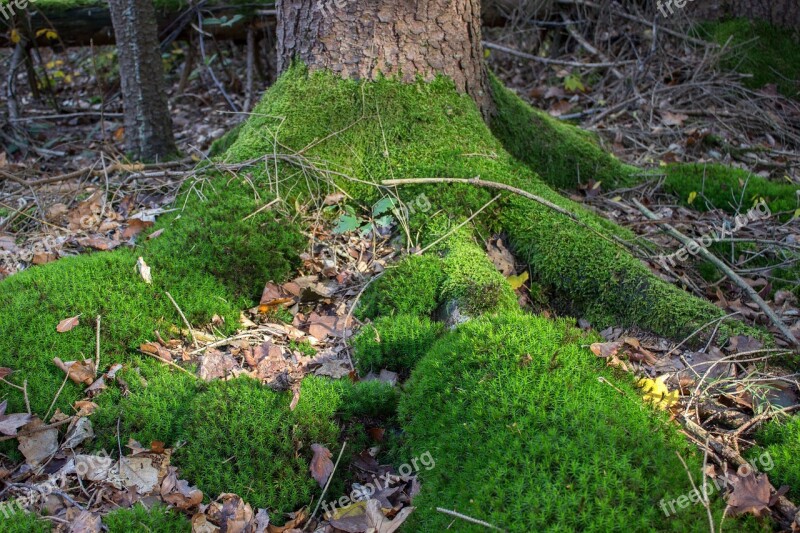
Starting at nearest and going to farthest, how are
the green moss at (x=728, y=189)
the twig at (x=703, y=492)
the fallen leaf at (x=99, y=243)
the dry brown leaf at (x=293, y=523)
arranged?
the twig at (x=703, y=492)
the dry brown leaf at (x=293, y=523)
the fallen leaf at (x=99, y=243)
the green moss at (x=728, y=189)

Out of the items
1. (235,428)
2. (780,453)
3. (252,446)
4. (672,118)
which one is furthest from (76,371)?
(672,118)

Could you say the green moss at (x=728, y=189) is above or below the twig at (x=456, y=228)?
below

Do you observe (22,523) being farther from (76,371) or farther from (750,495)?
(750,495)

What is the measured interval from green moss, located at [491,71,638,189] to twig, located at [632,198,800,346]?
0.53 meters

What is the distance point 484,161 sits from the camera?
181 inches

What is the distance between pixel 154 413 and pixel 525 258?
8.12 feet

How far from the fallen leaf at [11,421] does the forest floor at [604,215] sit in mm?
100

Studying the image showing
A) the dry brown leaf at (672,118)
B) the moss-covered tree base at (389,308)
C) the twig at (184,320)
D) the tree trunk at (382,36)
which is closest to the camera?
the moss-covered tree base at (389,308)

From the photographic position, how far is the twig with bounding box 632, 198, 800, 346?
354 cm

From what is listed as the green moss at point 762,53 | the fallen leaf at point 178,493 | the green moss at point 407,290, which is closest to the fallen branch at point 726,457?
the green moss at point 407,290

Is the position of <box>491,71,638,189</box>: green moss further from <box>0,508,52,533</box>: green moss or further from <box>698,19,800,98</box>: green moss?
<box>0,508,52,533</box>: green moss

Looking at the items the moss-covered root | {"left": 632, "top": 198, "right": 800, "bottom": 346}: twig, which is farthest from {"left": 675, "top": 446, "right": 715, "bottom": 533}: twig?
{"left": 632, "top": 198, "right": 800, "bottom": 346}: twig

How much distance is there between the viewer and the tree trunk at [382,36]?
180 inches

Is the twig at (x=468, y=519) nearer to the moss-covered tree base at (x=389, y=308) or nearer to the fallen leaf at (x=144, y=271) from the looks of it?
the moss-covered tree base at (x=389, y=308)
